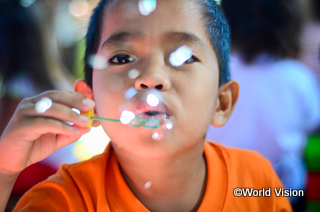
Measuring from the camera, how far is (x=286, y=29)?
1.48 m

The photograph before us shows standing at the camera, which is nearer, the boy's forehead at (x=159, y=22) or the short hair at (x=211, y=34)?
the boy's forehead at (x=159, y=22)

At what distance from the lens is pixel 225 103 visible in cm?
88

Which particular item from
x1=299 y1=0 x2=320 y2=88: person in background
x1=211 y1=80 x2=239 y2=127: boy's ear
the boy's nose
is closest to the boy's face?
the boy's nose

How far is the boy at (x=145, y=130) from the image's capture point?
2.19 ft

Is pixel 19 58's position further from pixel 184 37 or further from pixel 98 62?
pixel 184 37

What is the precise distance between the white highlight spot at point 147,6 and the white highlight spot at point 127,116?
0.70ft

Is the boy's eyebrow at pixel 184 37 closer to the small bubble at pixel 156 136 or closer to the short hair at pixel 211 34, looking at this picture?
the short hair at pixel 211 34

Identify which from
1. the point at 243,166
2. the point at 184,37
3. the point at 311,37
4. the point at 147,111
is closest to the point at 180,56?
the point at 184,37

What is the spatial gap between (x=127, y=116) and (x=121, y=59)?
14cm

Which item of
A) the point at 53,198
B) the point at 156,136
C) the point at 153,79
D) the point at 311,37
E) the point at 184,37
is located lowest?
the point at 53,198

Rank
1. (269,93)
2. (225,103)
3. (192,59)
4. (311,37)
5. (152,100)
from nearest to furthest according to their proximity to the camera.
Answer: (152,100) < (192,59) < (225,103) < (269,93) < (311,37)

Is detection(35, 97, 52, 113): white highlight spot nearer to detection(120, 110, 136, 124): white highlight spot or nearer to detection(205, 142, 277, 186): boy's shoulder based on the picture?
detection(120, 110, 136, 124): white highlight spot

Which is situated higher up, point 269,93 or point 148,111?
point 269,93

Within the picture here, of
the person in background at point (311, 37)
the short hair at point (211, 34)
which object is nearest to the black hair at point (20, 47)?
the short hair at point (211, 34)
